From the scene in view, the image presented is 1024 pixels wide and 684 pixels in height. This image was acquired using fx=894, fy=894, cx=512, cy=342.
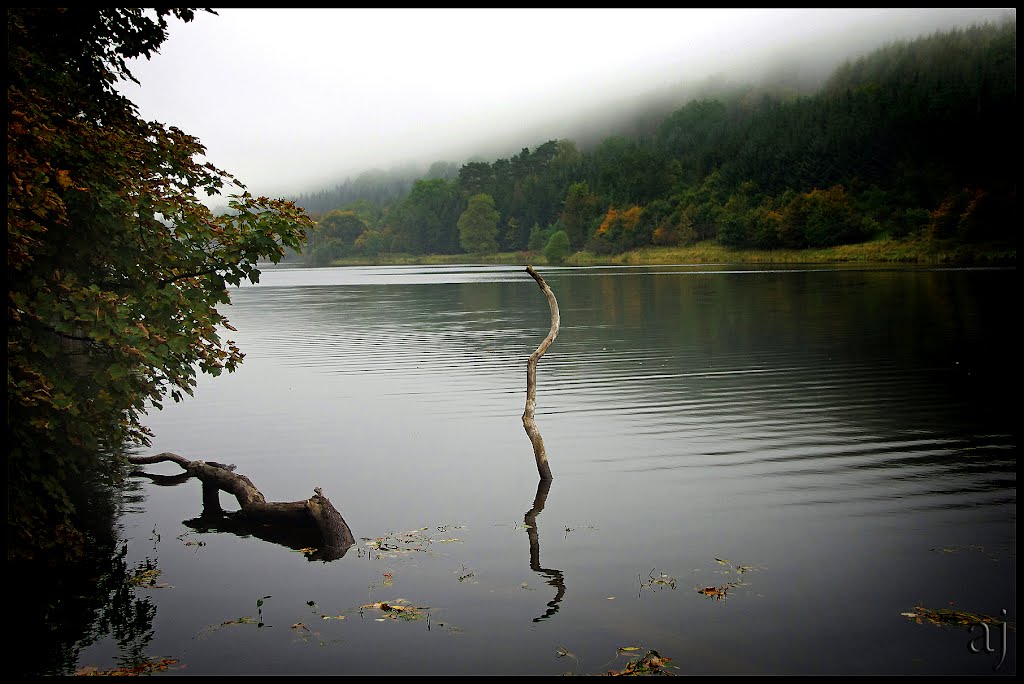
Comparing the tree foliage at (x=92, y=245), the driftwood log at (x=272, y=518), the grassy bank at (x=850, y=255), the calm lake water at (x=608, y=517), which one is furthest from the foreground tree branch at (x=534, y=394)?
the grassy bank at (x=850, y=255)

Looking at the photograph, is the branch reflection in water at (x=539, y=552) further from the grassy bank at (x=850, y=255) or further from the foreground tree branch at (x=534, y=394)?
the grassy bank at (x=850, y=255)

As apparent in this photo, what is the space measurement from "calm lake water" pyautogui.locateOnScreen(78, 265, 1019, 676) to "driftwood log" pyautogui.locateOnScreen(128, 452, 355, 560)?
0.43 metres

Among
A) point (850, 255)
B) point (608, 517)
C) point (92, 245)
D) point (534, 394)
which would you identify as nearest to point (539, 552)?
point (608, 517)

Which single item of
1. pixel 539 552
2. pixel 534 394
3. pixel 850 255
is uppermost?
pixel 850 255

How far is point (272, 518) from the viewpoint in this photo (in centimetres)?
1608

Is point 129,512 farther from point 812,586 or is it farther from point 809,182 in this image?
point 809,182

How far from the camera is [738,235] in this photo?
17225 centimetres

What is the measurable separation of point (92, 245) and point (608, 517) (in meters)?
9.99

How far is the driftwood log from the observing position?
15148mm

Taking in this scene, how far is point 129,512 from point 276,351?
28934 mm

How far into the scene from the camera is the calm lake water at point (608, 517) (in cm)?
1135

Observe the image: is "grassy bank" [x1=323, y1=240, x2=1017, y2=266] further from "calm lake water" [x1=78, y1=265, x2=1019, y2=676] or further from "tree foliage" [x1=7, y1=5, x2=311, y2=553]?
"tree foliage" [x1=7, y1=5, x2=311, y2=553]

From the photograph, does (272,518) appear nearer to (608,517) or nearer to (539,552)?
(539,552)

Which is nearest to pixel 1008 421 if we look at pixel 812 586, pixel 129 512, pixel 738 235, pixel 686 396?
pixel 686 396
